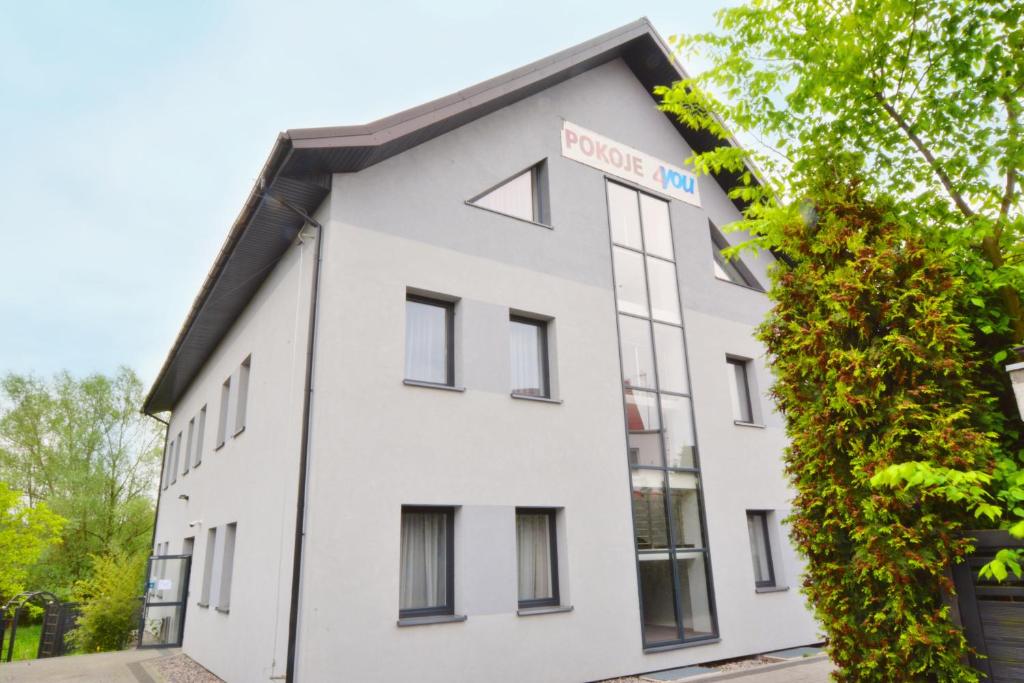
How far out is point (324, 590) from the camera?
7.07m

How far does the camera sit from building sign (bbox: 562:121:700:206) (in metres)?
11.2

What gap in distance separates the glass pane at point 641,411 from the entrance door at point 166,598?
9271 mm

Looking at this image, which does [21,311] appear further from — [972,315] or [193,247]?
[972,315]

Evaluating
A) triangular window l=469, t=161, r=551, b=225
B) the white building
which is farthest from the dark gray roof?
triangular window l=469, t=161, r=551, b=225

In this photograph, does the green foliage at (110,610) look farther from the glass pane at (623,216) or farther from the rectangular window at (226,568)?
Answer: the glass pane at (623,216)

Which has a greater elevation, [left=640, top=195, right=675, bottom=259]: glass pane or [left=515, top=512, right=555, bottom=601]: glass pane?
[left=640, top=195, right=675, bottom=259]: glass pane

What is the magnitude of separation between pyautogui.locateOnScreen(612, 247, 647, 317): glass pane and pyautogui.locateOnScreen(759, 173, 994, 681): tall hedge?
528 centimetres

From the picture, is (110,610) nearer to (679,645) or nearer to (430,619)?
(430,619)

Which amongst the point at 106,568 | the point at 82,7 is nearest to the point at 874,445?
the point at 106,568

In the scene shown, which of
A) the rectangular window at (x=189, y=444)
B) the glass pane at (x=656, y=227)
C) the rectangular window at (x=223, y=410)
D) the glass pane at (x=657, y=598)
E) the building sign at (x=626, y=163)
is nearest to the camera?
the glass pane at (x=657, y=598)

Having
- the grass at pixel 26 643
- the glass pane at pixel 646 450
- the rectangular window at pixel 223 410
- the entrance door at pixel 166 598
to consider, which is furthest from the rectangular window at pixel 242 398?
the grass at pixel 26 643

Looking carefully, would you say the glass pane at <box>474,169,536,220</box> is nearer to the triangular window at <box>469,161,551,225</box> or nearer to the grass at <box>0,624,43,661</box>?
the triangular window at <box>469,161,551,225</box>

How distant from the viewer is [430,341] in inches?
353

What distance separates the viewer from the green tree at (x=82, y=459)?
2980 centimetres
